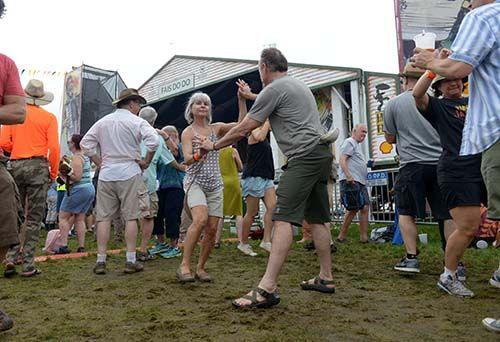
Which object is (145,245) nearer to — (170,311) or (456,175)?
(170,311)

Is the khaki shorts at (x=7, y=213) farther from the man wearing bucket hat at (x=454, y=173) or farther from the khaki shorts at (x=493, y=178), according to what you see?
the man wearing bucket hat at (x=454, y=173)

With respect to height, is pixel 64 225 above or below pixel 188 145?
below

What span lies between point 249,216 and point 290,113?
254 centimetres

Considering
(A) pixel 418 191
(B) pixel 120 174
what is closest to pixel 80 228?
(B) pixel 120 174

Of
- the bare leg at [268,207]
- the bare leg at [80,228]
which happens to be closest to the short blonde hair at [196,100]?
the bare leg at [268,207]

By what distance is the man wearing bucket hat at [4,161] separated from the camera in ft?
9.12

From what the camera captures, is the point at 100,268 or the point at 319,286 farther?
the point at 100,268

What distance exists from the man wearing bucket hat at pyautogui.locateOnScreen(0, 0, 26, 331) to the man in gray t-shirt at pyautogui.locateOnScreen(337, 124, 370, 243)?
17.4ft

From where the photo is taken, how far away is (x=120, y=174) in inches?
191

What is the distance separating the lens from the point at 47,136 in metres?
5.14

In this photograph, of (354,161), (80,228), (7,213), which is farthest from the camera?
(354,161)

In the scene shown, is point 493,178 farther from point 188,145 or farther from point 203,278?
point 188,145

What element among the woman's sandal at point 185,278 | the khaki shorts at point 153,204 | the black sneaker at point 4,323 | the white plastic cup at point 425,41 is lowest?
the woman's sandal at point 185,278

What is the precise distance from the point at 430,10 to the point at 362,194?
843cm
